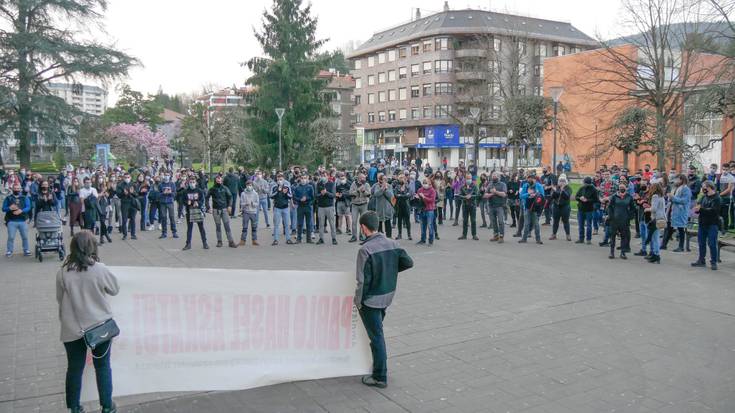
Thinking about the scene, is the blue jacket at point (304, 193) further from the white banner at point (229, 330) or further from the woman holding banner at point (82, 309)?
the woman holding banner at point (82, 309)

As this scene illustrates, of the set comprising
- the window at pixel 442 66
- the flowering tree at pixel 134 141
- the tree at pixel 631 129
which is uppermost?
the window at pixel 442 66

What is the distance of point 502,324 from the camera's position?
8.16 meters

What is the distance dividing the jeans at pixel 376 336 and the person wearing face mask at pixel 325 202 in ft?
32.4

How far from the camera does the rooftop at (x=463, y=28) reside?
75.9m

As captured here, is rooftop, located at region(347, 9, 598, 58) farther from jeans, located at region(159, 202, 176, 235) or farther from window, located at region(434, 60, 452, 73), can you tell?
jeans, located at region(159, 202, 176, 235)

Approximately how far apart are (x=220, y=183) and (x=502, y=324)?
9.52 m

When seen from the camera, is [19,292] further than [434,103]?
No

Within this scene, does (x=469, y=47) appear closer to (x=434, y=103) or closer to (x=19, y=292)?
(x=434, y=103)

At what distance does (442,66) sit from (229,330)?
250 feet

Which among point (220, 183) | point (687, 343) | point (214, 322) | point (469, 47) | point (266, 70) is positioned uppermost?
point (469, 47)

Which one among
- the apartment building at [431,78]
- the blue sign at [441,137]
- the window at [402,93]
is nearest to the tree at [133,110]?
the apartment building at [431,78]

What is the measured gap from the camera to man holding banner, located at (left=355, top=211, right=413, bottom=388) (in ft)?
18.6

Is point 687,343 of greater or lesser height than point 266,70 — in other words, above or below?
below

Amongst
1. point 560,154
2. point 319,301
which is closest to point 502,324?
point 319,301
